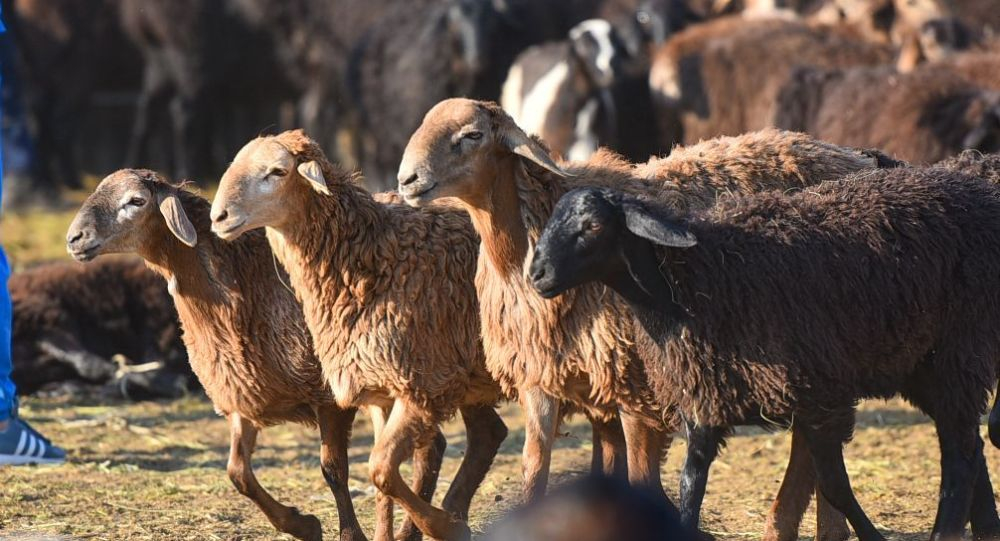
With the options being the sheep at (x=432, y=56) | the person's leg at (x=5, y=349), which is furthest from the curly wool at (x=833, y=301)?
the sheep at (x=432, y=56)

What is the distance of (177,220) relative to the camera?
628 centimetres

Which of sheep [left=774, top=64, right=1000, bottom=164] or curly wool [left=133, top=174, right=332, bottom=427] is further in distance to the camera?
sheep [left=774, top=64, right=1000, bottom=164]

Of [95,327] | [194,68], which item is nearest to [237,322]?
[95,327]

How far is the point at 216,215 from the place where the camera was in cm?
592

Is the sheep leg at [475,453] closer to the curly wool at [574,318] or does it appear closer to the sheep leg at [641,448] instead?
the curly wool at [574,318]

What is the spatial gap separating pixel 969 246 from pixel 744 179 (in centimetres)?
106

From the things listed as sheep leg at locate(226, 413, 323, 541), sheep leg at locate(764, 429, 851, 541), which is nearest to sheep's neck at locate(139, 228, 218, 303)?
sheep leg at locate(226, 413, 323, 541)

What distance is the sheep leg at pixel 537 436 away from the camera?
5789 mm

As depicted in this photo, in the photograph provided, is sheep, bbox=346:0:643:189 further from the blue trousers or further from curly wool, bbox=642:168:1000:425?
curly wool, bbox=642:168:1000:425

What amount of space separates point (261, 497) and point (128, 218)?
120 cm

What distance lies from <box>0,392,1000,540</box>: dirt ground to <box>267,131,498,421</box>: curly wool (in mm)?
584

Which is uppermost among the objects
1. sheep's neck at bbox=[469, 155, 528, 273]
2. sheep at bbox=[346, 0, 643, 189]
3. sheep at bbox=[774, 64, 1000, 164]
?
sheep at bbox=[346, 0, 643, 189]

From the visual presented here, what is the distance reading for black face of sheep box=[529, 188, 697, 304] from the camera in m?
5.14

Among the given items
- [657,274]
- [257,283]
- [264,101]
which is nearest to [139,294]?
[257,283]
